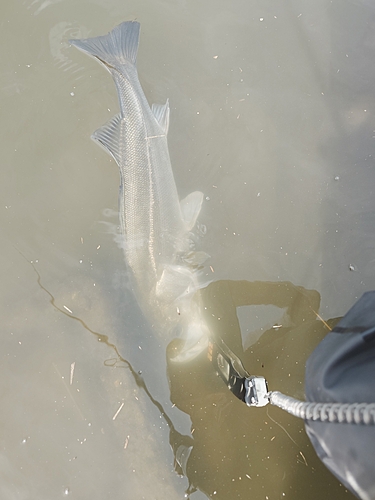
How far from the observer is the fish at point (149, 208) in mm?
2006

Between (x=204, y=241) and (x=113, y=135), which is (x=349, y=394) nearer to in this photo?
(x=204, y=241)

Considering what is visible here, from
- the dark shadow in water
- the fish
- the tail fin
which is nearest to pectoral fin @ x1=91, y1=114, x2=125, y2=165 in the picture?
the fish

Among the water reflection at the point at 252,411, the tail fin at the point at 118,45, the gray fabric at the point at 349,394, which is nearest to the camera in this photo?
the gray fabric at the point at 349,394

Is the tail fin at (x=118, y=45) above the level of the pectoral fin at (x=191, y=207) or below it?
above

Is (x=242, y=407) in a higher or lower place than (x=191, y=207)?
lower

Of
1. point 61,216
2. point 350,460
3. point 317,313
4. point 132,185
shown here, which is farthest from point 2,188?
point 350,460

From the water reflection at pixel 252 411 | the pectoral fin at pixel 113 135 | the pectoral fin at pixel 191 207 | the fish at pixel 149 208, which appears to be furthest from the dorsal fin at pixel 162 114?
the water reflection at pixel 252 411

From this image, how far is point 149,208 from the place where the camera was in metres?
2.02

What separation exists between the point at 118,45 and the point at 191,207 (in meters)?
1.03

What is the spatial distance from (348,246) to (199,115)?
1181 mm

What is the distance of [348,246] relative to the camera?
210 cm

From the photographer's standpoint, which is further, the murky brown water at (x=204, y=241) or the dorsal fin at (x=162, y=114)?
the dorsal fin at (x=162, y=114)

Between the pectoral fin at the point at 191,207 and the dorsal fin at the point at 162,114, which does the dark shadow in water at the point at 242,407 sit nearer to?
the pectoral fin at the point at 191,207

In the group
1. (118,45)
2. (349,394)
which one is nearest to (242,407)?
(349,394)
